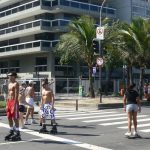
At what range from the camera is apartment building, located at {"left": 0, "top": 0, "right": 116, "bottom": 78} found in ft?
178

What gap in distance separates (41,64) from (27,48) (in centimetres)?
289

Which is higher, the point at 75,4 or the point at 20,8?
the point at 20,8

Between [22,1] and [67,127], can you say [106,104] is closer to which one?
[67,127]

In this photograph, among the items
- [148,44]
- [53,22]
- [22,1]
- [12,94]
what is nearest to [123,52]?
[148,44]

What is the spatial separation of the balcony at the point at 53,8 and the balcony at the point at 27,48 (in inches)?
159

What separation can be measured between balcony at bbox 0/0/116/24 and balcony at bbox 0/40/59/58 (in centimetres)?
404

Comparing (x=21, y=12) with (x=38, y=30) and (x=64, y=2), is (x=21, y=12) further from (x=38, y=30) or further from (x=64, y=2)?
(x=64, y=2)

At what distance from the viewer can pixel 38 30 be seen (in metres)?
54.2

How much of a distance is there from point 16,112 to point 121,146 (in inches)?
119

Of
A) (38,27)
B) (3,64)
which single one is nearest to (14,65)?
(3,64)

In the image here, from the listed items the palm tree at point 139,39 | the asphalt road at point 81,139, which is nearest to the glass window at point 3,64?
the palm tree at point 139,39

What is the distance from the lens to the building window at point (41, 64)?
56.9 metres

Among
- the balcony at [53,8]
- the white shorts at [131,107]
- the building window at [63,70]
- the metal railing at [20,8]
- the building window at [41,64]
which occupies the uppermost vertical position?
the metal railing at [20,8]

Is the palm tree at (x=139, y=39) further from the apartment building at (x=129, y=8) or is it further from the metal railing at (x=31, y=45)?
the apartment building at (x=129, y=8)
